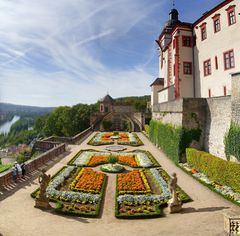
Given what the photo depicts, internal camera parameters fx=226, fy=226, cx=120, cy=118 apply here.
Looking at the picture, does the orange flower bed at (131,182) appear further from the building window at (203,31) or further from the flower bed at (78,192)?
the building window at (203,31)

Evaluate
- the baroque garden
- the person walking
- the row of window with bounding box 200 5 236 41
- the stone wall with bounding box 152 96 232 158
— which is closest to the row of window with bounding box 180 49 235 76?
the baroque garden

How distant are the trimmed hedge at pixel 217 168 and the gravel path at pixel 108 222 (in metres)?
1.83

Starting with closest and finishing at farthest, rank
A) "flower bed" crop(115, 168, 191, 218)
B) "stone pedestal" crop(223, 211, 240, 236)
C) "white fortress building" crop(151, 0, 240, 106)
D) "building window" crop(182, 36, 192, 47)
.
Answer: "stone pedestal" crop(223, 211, 240, 236)
"flower bed" crop(115, 168, 191, 218)
"white fortress building" crop(151, 0, 240, 106)
"building window" crop(182, 36, 192, 47)

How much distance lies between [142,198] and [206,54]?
2046 centimetres

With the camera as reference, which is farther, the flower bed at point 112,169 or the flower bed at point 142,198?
the flower bed at point 112,169

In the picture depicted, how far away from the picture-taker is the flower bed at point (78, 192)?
11633 millimetres

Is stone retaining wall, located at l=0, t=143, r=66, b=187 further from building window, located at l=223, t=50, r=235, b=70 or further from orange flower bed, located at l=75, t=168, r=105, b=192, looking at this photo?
building window, located at l=223, t=50, r=235, b=70

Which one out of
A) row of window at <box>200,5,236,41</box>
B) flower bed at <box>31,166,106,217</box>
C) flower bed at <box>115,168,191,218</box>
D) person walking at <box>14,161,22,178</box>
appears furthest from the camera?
row of window at <box>200,5,236,41</box>

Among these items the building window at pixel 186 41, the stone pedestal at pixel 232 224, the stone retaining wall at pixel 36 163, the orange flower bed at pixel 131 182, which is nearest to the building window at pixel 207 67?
the building window at pixel 186 41

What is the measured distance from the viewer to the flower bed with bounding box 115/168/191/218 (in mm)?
11344

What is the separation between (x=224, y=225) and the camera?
9469 millimetres

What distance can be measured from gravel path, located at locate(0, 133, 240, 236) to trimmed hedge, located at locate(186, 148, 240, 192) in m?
1.83

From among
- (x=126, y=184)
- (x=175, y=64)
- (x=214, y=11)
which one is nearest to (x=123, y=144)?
(x=175, y=64)

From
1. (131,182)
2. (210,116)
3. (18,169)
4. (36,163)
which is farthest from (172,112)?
(18,169)
